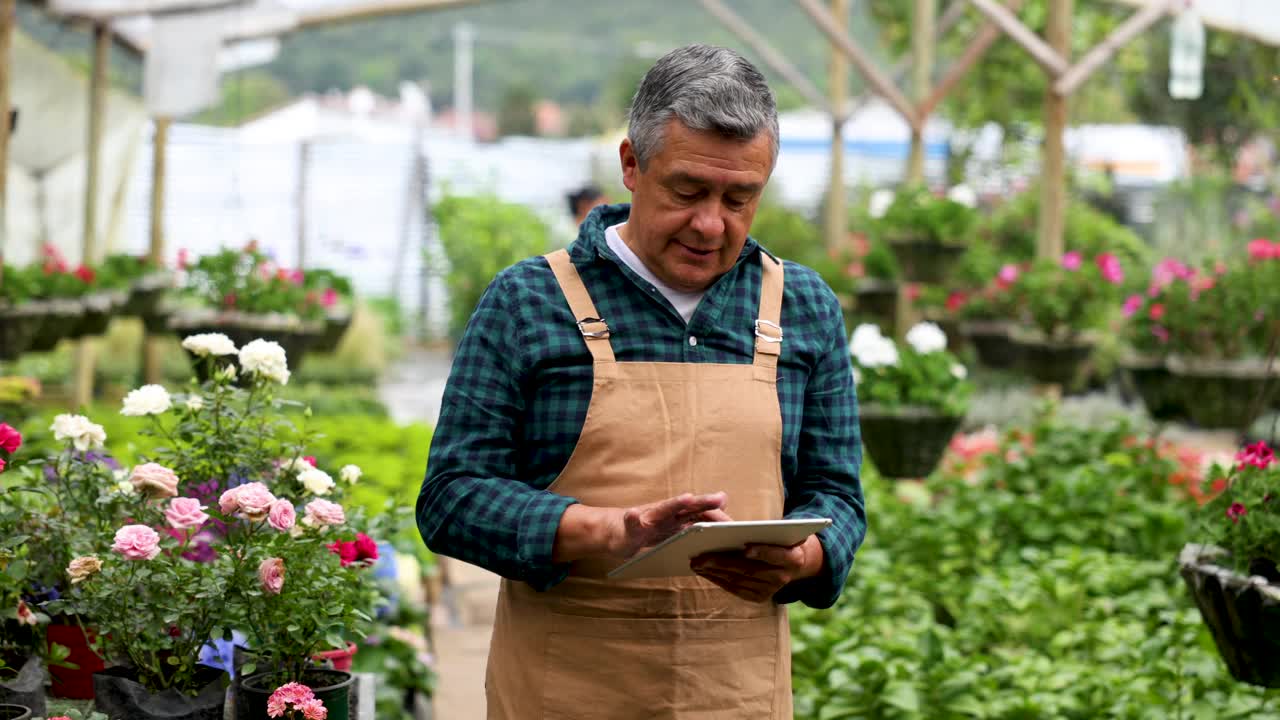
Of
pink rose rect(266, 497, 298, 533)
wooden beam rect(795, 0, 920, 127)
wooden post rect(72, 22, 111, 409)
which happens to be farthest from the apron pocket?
wooden beam rect(795, 0, 920, 127)

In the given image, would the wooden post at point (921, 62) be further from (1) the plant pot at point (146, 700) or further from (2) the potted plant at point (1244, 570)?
(1) the plant pot at point (146, 700)

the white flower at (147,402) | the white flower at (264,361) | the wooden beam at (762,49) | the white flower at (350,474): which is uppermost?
the wooden beam at (762,49)

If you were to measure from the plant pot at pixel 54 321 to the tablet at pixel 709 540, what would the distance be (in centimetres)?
392

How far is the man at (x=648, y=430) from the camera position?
5.76 feet

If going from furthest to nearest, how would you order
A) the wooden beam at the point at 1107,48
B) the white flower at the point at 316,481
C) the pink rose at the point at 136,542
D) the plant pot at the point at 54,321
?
the wooden beam at the point at 1107,48 → the plant pot at the point at 54,321 → the white flower at the point at 316,481 → the pink rose at the point at 136,542

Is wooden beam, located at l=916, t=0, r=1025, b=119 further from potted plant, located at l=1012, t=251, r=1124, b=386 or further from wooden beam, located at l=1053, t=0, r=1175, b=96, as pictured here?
potted plant, located at l=1012, t=251, r=1124, b=386

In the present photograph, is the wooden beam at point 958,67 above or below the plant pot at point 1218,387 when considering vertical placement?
above

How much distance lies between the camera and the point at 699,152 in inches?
68.8

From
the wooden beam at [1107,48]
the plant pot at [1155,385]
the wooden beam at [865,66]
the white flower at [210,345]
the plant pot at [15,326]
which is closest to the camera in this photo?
the white flower at [210,345]

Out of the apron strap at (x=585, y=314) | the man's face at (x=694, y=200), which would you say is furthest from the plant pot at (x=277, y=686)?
the man's face at (x=694, y=200)

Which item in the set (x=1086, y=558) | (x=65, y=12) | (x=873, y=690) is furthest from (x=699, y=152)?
Result: (x=65, y=12)

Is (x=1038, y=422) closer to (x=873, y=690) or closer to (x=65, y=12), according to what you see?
(x=873, y=690)

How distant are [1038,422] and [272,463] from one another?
4.78 m

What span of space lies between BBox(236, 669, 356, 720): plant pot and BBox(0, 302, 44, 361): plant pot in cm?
332
